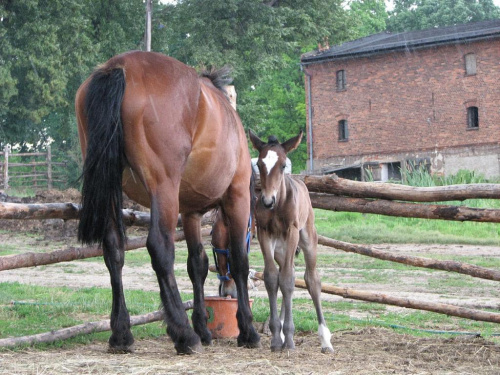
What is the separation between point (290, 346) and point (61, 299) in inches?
177

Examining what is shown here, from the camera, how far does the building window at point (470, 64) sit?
4066 cm

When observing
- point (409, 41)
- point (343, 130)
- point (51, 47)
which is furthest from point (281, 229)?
point (343, 130)

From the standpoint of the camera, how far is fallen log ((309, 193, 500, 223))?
25.1 feet

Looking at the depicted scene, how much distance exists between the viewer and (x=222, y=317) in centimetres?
760

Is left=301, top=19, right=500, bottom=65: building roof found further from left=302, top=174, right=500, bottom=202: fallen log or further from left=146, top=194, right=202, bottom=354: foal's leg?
left=146, top=194, right=202, bottom=354: foal's leg

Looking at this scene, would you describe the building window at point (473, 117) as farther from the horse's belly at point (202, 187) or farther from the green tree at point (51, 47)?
the horse's belly at point (202, 187)

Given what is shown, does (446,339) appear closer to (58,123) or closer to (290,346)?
(290,346)

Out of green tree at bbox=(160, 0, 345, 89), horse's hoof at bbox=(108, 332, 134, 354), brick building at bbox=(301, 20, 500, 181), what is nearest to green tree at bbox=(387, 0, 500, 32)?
brick building at bbox=(301, 20, 500, 181)

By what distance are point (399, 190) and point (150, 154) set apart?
325 centimetres

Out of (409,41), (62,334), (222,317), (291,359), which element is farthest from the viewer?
(409,41)

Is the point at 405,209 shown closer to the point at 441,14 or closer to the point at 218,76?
the point at 218,76

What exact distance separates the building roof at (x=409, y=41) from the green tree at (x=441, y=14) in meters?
17.7

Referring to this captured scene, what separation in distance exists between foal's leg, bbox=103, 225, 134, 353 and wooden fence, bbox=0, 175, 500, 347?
2.26 ft

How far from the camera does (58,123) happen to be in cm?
4616
